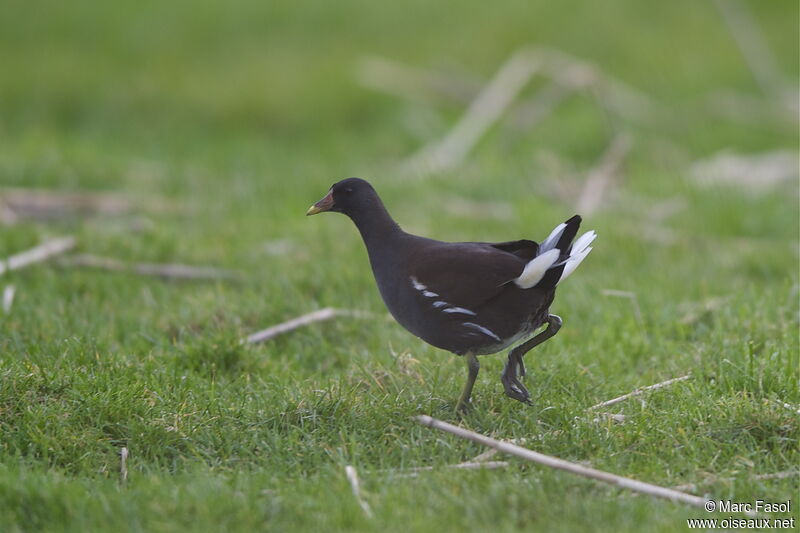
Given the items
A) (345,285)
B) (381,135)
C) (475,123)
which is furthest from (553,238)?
(381,135)

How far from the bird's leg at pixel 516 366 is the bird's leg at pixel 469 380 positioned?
0.16 metres

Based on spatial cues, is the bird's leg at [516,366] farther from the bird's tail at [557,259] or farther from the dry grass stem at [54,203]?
the dry grass stem at [54,203]

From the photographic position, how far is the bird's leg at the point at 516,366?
13.2 ft

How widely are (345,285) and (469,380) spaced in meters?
2.19

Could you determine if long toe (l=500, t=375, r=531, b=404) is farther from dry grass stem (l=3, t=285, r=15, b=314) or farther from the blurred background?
dry grass stem (l=3, t=285, r=15, b=314)

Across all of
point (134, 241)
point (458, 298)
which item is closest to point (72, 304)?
point (134, 241)

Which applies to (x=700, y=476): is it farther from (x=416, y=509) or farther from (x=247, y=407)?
(x=247, y=407)

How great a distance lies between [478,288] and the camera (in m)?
3.85

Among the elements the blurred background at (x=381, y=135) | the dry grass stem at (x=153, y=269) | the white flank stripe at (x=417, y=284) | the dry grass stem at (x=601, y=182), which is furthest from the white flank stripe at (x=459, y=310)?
the dry grass stem at (x=601, y=182)

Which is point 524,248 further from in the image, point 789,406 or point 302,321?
point 302,321

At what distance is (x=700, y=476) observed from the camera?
356 centimetres

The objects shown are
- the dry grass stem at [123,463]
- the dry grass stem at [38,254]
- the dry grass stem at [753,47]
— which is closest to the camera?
the dry grass stem at [123,463]

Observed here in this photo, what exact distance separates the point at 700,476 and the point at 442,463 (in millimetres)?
915

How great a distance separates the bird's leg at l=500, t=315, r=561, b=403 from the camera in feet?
13.2
